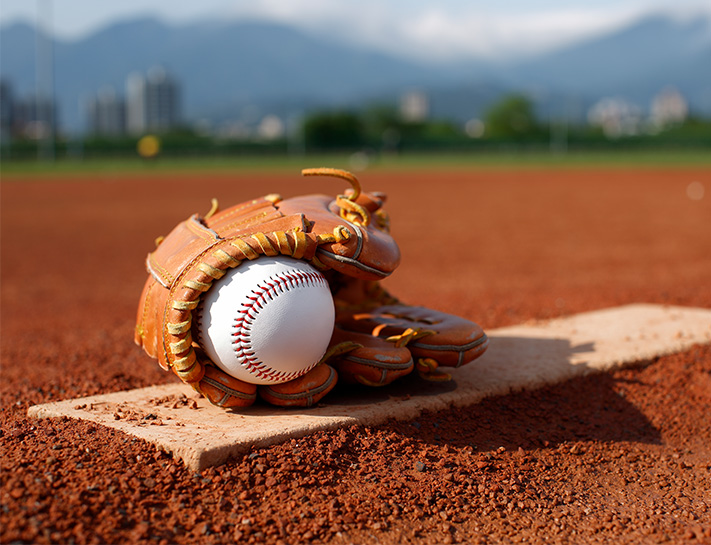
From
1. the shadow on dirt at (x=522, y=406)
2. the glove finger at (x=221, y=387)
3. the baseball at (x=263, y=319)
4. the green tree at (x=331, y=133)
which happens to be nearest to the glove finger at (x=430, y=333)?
the shadow on dirt at (x=522, y=406)

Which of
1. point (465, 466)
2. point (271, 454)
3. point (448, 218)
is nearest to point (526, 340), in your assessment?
point (465, 466)

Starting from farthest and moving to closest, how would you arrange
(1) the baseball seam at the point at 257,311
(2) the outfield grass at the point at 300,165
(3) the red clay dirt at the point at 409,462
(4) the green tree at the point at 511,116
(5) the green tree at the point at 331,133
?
1. (4) the green tree at the point at 511,116
2. (5) the green tree at the point at 331,133
3. (2) the outfield grass at the point at 300,165
4. (1) the baseball seam at the point at 257,311
5. (3) the red clay dirt at the point at 409,462

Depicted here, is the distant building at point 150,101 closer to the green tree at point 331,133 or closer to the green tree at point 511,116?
the green tree at point 511,116

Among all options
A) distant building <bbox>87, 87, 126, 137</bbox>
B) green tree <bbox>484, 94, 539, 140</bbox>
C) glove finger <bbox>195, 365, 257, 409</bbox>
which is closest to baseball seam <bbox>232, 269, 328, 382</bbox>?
glove finger <bbox>195, 365, 257, 409</bbox>

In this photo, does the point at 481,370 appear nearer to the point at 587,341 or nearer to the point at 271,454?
the point at 587,341

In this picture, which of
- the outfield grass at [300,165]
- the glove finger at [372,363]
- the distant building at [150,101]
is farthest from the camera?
the distant building at [150,101]

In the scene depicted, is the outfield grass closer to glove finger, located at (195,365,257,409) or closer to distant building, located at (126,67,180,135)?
glove finger, located at (195,365,257,409)

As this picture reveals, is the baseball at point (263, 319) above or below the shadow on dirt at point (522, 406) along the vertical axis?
above
